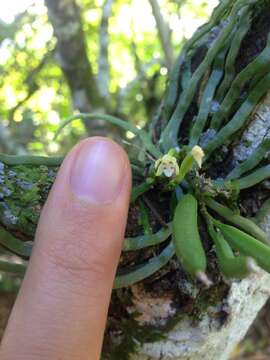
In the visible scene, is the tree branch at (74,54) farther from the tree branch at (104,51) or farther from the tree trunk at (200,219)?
the tree trunk at (200,219)

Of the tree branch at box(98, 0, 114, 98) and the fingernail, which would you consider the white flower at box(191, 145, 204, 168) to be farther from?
the tree branch at box(98, 0, 114, 98)

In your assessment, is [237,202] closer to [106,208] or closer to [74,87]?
[106,208]

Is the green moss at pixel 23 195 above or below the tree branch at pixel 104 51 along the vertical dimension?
above

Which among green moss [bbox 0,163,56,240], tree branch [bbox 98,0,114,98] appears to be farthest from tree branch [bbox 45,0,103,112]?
green moss [bbox 0,163,56,240]

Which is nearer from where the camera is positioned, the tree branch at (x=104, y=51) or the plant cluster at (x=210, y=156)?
the plant cluster at (x=210, y=156)

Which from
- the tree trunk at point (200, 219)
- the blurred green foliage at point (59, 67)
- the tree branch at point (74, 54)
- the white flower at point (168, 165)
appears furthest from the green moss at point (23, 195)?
the tree branch at point (74, 54)

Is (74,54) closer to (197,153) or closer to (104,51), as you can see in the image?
(104,51)
